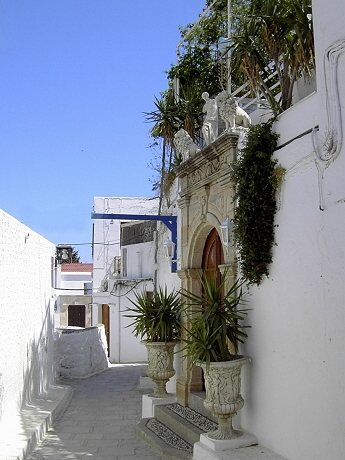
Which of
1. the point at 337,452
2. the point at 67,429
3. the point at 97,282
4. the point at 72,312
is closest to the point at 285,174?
the point at 337,452

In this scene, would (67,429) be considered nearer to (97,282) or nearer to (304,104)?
(304,104)

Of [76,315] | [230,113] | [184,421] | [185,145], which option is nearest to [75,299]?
[76,315]

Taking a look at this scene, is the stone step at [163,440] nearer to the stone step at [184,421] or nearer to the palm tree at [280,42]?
the stone step at [184,421]

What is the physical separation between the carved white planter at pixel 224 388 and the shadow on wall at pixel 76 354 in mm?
8922

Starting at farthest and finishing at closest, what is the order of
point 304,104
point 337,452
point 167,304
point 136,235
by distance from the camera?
point 136,235 → point 167,304 → point 304,104 → point 337,452

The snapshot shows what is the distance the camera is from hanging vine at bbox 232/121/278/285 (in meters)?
5.56

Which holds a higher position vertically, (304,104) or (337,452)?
(304,104)

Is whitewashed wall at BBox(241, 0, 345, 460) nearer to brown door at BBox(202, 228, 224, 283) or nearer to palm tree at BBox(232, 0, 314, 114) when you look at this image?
palm tree at BBox(232, 0, 314, 114)

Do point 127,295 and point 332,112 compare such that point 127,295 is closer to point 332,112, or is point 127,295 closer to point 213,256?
point 213,256

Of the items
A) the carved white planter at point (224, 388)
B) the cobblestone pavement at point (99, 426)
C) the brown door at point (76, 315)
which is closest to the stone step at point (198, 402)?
the cobblestone pavement at point (99, 426)

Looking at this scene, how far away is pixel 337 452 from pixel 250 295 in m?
2.15

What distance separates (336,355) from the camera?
14.1 feet

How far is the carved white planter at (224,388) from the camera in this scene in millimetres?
5453

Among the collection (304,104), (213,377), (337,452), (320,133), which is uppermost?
(304,104)
